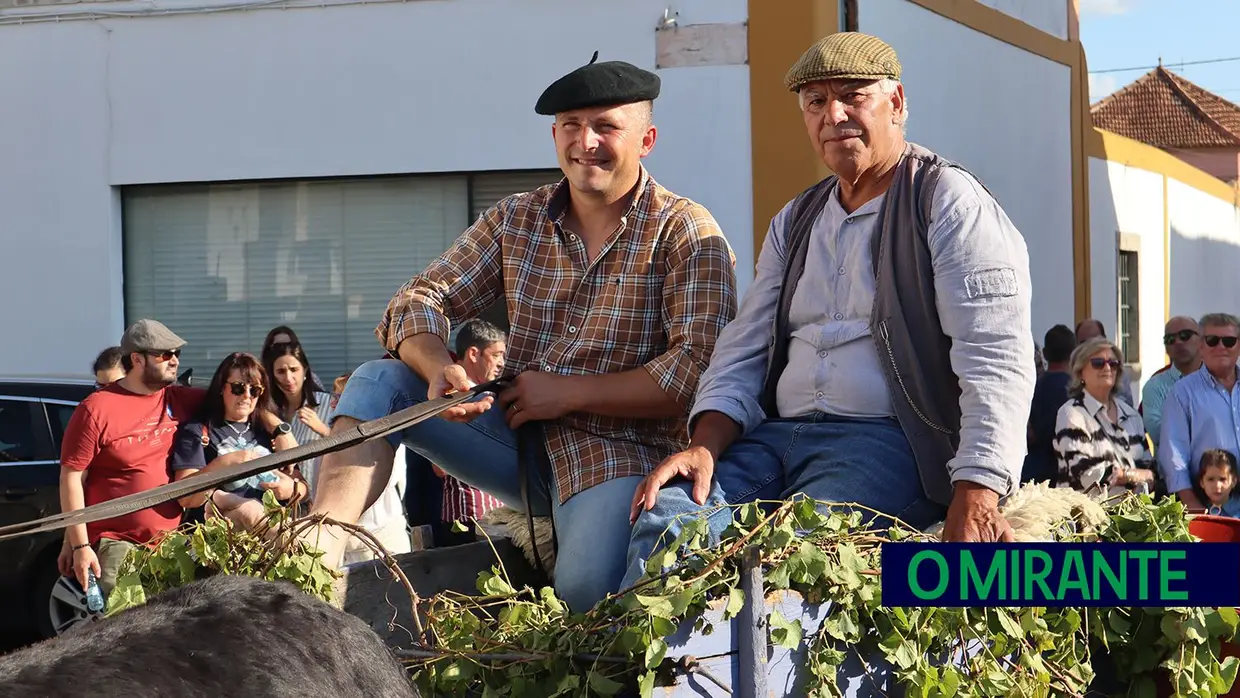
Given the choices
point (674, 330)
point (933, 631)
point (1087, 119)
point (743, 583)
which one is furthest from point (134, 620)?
point (1087, 119)

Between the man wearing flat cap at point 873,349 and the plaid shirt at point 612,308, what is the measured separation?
0.10 metres

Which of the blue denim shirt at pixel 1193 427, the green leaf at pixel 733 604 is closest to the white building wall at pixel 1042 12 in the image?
the blue denim shirt at pixel 1193 427

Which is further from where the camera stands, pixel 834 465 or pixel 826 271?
pixel 826 271

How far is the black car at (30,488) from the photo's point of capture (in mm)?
7629

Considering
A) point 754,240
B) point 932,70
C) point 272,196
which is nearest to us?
point 754,240

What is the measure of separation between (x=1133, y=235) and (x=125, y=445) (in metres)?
14.7

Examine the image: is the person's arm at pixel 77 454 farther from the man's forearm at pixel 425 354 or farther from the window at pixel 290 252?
the window at pixel 290 252

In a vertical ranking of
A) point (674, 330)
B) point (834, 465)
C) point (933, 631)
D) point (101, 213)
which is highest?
point (101, 213)

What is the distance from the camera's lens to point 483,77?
1023cm

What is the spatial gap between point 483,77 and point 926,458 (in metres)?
7.53

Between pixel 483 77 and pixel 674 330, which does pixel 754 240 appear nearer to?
pixel 483 77

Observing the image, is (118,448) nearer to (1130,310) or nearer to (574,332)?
(574,332)

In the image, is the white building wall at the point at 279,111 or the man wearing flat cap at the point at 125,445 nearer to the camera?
the man wearing flat cap at the point at 125,445

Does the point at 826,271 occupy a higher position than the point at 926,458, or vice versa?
the point at 826,271
